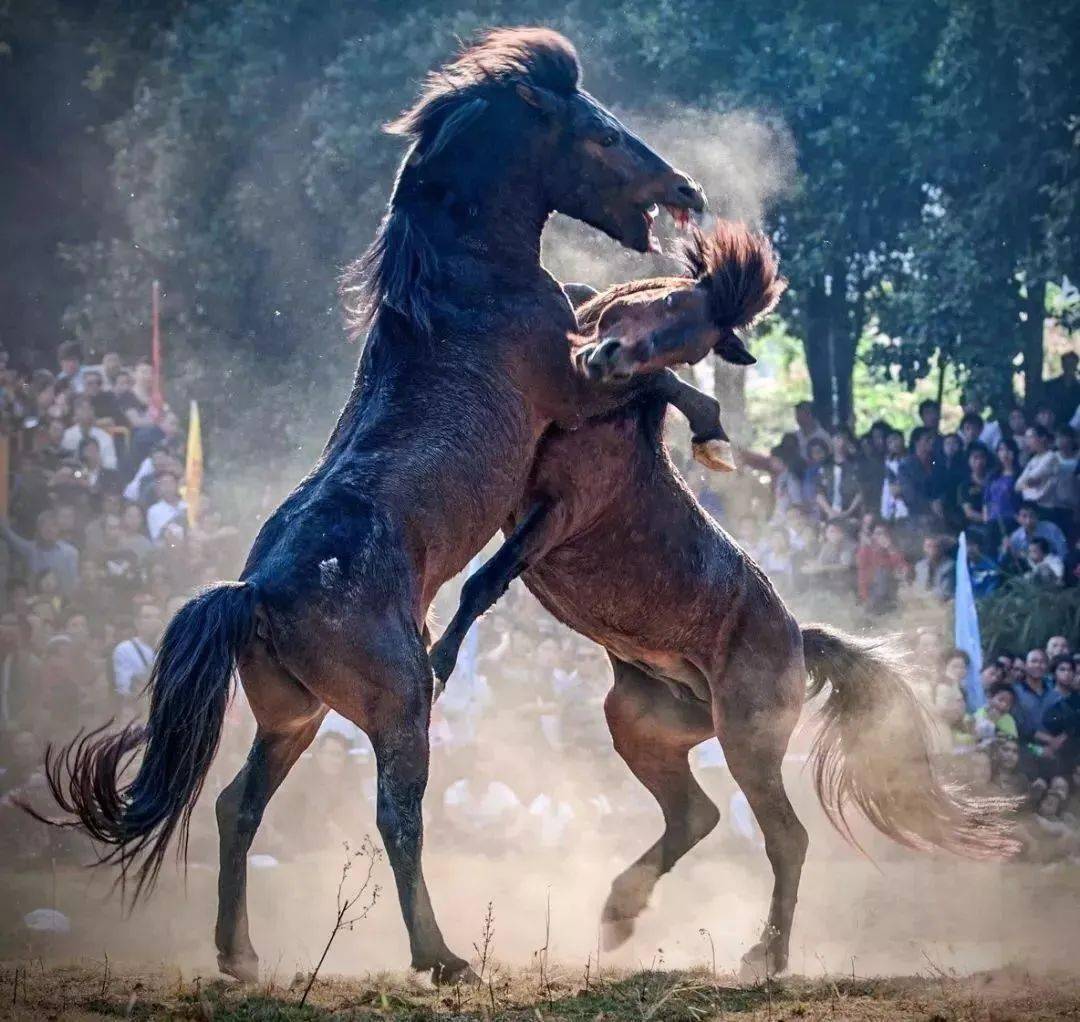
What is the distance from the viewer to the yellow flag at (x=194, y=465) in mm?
12555

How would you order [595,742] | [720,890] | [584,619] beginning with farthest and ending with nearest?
[595,742] < [720,890] < [584,619]

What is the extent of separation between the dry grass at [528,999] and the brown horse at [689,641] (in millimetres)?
806

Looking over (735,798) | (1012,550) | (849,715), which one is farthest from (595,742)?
(849,715)

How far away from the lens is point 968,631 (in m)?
10.0

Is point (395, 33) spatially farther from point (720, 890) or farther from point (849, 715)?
point (849, 715)

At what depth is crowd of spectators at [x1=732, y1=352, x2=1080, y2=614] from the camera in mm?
10258

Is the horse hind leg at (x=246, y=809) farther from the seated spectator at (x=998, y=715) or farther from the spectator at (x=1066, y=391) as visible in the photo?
the spectator at (x=1066, y=391)

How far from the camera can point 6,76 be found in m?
14.5

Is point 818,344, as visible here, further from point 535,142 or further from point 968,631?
point 535,142

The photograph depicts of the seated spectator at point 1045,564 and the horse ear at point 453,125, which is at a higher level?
the seated spectator at point 1045,564

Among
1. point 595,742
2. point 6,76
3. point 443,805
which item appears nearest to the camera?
point 443,805

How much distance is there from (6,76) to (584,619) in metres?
11.3

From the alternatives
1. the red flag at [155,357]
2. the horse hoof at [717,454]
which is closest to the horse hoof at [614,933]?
the horse hoof at [717,454]

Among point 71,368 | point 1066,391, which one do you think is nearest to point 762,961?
point 1066,391
